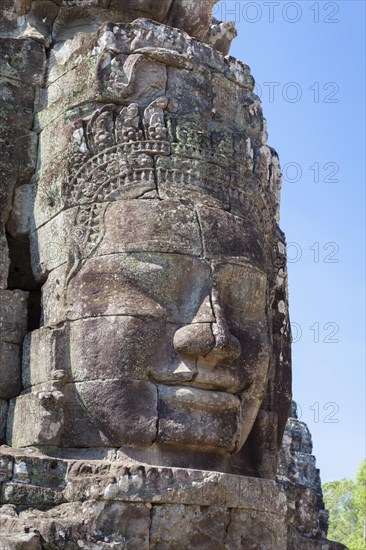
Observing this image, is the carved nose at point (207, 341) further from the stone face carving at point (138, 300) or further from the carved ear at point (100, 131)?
the carved ear at point (100, 131)

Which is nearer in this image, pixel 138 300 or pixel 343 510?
pixel 138 300

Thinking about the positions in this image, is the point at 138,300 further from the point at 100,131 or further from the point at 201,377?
the point at 100,131

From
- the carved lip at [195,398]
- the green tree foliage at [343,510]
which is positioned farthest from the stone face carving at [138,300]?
the green tree foliage at [343,510]

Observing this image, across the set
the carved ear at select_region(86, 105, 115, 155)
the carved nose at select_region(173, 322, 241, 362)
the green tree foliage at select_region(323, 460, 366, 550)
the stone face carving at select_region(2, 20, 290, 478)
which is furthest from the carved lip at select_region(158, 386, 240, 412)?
the green tree foliage at select_region(323, 460, 366, 550)

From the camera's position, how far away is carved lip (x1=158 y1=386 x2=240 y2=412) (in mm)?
6852

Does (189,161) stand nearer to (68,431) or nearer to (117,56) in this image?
(117,56)

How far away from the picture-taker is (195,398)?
6.87 metres

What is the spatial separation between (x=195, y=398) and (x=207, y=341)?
0.43 meters

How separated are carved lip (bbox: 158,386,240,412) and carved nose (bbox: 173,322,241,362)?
0.87 feet

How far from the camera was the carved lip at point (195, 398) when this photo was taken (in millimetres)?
6852

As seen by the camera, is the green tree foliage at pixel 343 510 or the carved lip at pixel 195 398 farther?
the green tree foliage at pixel 343 510

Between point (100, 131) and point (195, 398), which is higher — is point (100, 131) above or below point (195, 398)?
above

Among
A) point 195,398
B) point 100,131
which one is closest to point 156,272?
point 195,398

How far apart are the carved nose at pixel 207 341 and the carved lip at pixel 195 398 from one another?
0.87 ft
